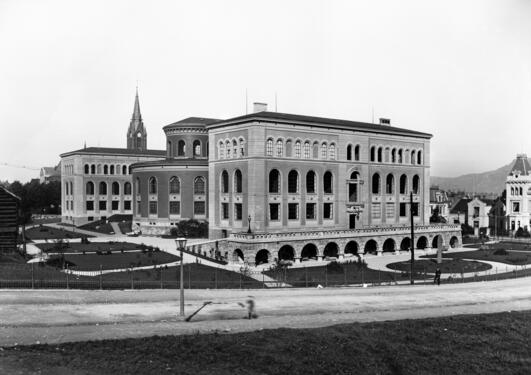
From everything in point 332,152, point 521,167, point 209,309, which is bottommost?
point 209,309

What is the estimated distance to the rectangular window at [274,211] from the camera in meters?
63.2

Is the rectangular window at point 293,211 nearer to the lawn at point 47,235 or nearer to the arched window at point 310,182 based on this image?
the arched window at point 310,182

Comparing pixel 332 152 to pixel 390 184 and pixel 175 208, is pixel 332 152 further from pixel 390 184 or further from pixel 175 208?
pixel 175 208

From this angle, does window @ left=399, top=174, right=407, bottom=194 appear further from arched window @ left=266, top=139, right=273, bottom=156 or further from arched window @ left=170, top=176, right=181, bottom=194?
arched window @ left=170, top=176, right=181, bottom=194

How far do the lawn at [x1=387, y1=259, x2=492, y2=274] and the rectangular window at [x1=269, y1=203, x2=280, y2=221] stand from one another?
1316cm

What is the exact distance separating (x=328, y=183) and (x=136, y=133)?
254 feet

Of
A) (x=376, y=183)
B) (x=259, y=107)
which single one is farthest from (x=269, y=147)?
(x=376, y=183)

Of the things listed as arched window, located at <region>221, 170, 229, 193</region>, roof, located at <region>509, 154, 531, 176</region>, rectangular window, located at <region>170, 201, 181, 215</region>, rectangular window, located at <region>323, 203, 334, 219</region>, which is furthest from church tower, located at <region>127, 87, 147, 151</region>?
roof, located at <region>509, 154, 531, 176</region>

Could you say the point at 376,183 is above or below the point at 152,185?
below

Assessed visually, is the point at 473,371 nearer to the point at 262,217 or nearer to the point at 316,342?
the point at 316,342

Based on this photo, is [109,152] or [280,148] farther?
[109,152]

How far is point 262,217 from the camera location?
61969 mm

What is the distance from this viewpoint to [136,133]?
13562cm

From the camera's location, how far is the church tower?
13538 cm
